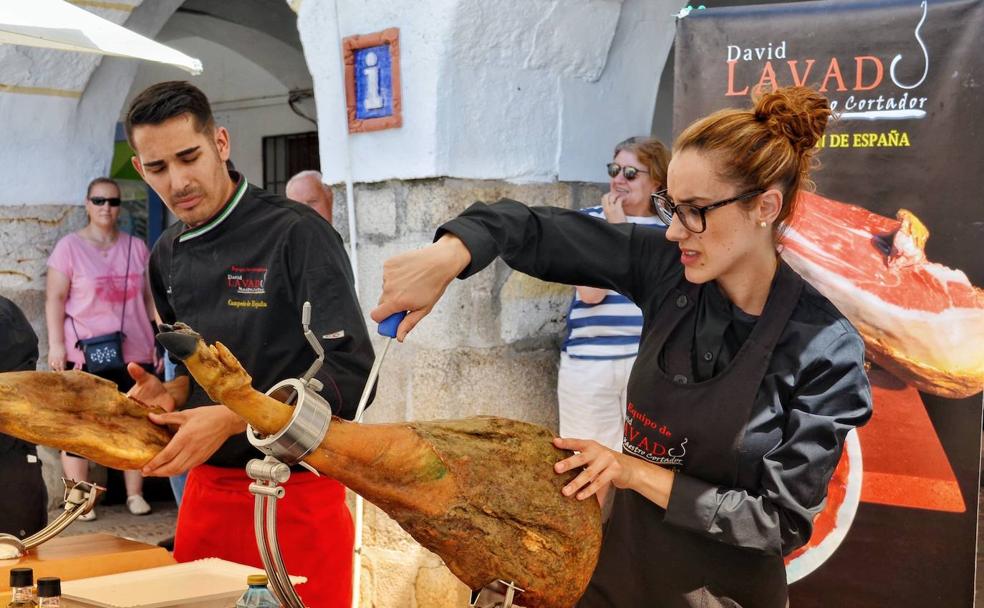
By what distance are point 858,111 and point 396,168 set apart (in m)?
1.55

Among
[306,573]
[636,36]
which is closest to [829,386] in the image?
[306,573]

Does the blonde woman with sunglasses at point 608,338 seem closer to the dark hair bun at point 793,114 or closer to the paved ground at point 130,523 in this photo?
the dark hair bun at point 793,114

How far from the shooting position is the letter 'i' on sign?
3934mm

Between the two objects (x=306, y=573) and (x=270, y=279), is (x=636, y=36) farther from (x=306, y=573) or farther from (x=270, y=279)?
(x=306, y=573)

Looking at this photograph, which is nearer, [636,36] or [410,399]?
[410,399]

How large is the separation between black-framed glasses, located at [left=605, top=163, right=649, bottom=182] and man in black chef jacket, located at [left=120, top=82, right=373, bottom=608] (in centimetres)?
169

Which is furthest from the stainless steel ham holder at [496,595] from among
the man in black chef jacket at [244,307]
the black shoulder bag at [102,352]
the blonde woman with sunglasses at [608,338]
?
the black shoulder bag at [102,352]

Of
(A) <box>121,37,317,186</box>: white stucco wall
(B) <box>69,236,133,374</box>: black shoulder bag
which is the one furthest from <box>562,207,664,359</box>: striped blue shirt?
(A) <box>121,37,317,186</box>: white stucco wall

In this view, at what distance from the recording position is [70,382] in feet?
6.56

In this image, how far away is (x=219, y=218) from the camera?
8.63 feet

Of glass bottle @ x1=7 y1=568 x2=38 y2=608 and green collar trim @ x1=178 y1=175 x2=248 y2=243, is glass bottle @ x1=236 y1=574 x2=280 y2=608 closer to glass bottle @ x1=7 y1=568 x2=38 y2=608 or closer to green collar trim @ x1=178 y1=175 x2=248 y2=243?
glass bottle @ x1=7 y1=568 x2=38 y2=608

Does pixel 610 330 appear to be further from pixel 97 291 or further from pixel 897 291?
pixel 97 291

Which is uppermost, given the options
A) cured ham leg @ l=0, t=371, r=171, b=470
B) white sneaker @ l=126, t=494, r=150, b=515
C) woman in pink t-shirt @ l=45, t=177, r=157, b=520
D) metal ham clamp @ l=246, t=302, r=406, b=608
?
metal ham clamp @ l=246, t=302, r=406, b=608

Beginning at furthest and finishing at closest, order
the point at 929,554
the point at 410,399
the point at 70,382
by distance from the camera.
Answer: the point at 410,399 < the point at 929,554 < the point at 70,382
